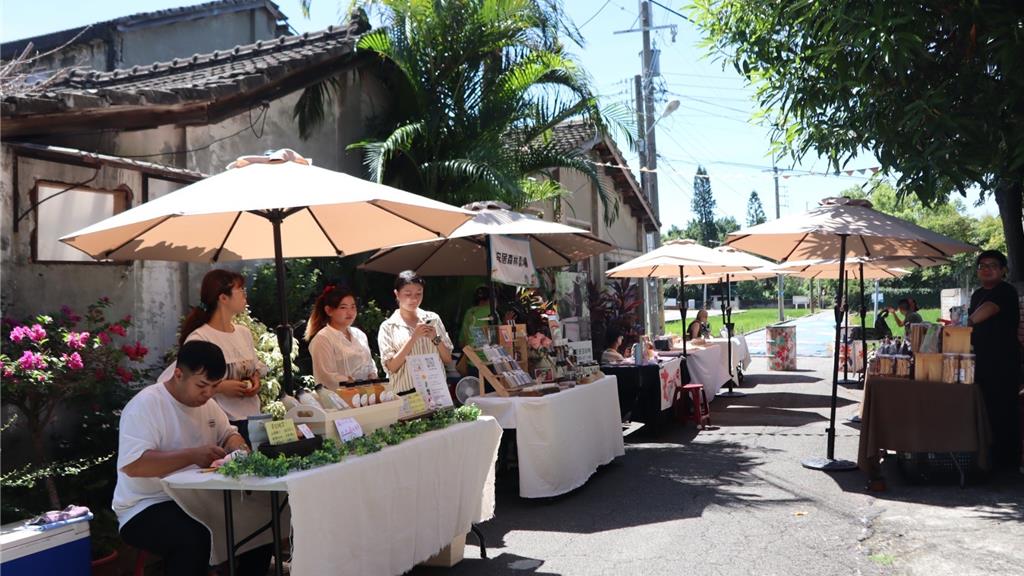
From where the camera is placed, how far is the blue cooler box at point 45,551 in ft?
11.9

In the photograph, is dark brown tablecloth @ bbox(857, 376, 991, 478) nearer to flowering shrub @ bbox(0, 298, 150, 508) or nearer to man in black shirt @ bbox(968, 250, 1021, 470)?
man in black shirt @ bbox(968, 250, 1021, 470)

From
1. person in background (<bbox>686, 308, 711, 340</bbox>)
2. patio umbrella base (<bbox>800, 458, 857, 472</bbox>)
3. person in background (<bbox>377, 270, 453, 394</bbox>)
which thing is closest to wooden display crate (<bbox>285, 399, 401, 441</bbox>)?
person in background (<bbox>377, 270, 453, 394</bbox>)

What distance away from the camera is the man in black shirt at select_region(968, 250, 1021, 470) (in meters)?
7.31

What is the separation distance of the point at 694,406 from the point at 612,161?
964 centimetres

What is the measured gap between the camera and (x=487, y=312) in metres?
8.80

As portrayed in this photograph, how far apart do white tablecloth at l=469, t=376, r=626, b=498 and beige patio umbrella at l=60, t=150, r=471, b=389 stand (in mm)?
1598

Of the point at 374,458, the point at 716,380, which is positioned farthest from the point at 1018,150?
the point at 716,380

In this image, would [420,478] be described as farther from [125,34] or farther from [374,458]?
[125,34]

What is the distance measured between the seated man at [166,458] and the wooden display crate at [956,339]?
592 cm

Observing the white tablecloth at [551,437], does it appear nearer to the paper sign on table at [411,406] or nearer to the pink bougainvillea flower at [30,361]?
the paper sign on table at [411,406]

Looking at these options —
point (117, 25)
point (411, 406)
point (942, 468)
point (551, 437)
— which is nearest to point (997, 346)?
point (942, 468)

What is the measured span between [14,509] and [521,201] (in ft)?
20.7

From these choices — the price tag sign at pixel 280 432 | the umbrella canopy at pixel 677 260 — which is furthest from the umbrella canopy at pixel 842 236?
the price tag sign at pixel 280 432

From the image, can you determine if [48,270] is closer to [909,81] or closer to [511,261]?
[511,261]
